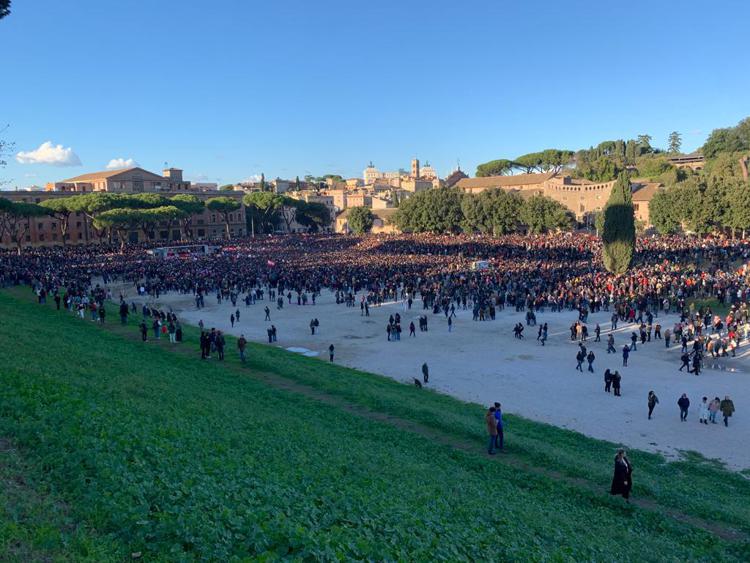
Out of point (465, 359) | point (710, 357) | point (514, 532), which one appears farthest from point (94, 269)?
point (514, 532)

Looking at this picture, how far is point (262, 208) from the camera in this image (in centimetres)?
10312

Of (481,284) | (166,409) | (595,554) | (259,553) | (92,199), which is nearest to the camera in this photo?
(259,553)

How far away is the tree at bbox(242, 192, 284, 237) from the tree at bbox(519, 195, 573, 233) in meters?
48.0

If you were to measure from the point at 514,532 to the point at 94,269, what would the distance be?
49.8 meters

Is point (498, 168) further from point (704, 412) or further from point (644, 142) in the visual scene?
point (704, 412)

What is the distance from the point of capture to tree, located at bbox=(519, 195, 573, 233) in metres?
70.7

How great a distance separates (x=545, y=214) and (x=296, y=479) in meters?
67.4

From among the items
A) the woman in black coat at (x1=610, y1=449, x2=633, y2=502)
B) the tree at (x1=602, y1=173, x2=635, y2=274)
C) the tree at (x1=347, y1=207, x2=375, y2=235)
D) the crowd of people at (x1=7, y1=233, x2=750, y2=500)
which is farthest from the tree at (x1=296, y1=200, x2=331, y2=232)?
the woman in black coat at (x1=610, y1=449, x2=633, y2=502)

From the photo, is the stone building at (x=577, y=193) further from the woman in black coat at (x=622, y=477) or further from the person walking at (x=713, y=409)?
the woman in black coat at (x=622, y=477)

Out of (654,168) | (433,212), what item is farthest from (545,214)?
(654,168)

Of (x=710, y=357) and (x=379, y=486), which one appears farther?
(x=710, y=357)

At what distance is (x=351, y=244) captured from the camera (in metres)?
74.6

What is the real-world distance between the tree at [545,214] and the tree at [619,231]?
30161 millimetres

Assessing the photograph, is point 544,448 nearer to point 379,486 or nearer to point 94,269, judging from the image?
point 379,486
